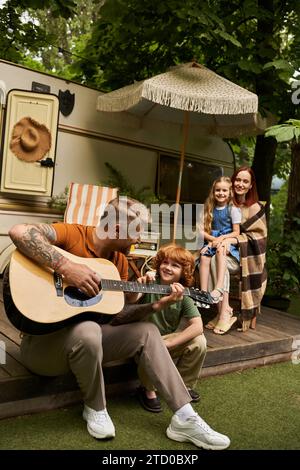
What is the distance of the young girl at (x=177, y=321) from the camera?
2.50 m

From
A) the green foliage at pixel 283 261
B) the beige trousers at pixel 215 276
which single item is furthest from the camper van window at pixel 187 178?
the beige trousers at pixel 215 276

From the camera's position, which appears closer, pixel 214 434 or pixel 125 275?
pixel 214 434

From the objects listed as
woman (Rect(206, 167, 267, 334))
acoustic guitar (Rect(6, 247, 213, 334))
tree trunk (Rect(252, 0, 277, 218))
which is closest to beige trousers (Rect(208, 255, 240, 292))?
woman (Rect(206, 167, 267, 334))

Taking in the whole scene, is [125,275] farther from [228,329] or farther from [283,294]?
[283,294]

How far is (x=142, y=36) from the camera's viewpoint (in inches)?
222

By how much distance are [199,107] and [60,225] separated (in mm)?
2180

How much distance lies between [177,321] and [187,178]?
368cm

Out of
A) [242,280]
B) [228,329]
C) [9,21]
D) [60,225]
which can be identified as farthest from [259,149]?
[60,225]

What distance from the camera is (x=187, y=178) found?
6.11m

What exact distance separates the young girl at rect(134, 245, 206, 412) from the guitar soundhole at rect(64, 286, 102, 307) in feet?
1.33

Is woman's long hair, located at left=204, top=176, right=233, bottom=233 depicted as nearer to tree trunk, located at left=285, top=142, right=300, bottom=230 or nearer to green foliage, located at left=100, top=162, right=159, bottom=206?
green foliage, located at left=100, top=162, right=159, bottom=206

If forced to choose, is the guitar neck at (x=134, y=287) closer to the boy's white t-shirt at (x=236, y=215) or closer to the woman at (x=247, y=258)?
the woman at (x=247, y=258)

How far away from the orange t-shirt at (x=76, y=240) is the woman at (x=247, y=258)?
1.43 m

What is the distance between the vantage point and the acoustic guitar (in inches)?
79.6
